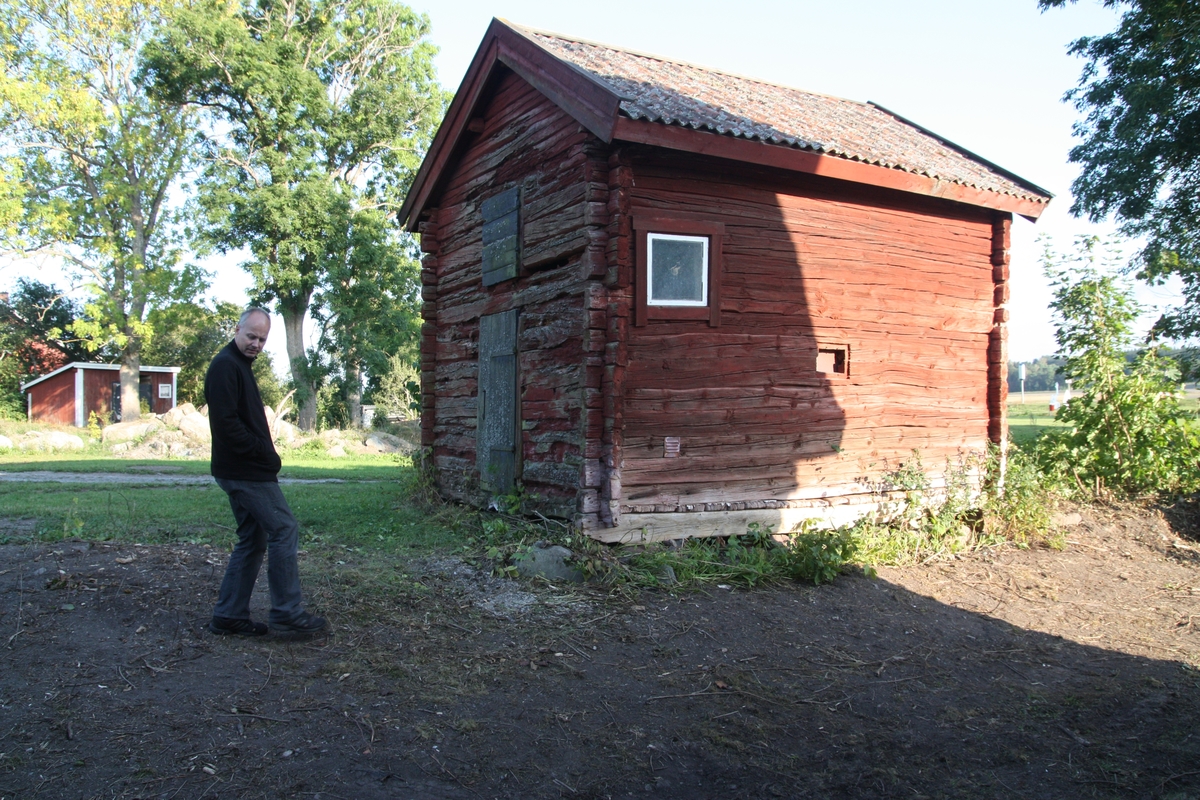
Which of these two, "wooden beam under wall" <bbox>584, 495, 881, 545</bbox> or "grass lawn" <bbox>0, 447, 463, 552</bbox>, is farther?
"grass lawn" <bbox>0, 447, 463, 552</bbox>

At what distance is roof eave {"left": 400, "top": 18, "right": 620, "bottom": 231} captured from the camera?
7.21 meters

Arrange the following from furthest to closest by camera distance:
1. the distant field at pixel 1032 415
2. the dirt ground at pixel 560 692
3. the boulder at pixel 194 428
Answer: the boulder at pixel 194 428 → the distant field at pixel 1032 415 → the dirt ground at pixel 560 692

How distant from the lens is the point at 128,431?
73.6 feet

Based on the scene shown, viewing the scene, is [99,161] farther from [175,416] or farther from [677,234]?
[677,234]

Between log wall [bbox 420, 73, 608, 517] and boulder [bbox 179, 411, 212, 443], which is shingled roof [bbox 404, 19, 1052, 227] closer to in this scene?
log wall [bbox 420, 73, 608, 517]

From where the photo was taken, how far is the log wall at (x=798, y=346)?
25.2 ft

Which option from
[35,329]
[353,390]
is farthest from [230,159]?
[35,329]

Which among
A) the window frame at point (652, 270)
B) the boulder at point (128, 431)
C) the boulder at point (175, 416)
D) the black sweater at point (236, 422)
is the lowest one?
the boulder at point (128, 431)

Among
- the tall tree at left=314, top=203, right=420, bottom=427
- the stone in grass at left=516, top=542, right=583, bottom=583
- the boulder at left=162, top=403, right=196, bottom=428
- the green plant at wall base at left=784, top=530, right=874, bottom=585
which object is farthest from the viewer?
the tall tree at left=314, top=203, right=420, bottom=427

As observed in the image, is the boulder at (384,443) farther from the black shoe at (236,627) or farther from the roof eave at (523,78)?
the black shoe at (236,627)

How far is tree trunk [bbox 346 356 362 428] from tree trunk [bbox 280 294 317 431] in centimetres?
116

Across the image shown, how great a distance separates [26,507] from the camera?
9.73m

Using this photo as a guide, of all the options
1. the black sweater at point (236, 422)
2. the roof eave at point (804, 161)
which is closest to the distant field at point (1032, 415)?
the roof eave at point (804, 161)

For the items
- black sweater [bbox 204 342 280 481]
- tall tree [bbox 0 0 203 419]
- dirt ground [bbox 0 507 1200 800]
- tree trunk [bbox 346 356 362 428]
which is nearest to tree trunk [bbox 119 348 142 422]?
tall tree [bbox 0 0 203 419]
